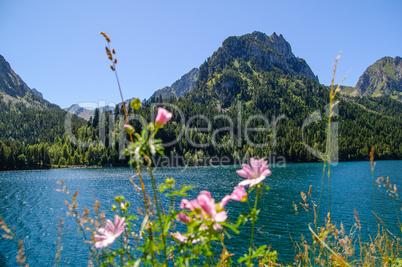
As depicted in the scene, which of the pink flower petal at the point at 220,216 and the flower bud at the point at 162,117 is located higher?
the flower bud at the point at 162,117

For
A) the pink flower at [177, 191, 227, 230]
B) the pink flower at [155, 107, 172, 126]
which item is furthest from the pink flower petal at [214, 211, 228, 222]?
the pink flower at [155, 107, 172, 126]

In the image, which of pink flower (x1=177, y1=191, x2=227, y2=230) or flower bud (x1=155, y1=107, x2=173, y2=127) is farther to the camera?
flower bud (x1=155, y1=107, x2=173, y2=127)

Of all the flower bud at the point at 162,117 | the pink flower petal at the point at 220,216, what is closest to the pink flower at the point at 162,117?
the flower bud at the point at 162,117

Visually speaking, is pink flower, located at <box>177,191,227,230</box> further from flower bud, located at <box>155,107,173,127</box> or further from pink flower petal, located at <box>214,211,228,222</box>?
flower bud, located at <box>155,107,173,127</box>

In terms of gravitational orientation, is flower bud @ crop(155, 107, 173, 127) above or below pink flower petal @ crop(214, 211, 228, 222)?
above

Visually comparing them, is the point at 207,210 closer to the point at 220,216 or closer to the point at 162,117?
the point at 220,216

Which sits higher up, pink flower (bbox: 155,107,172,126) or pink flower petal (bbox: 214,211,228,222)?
pink flower (bbox: 155,107,172,126)

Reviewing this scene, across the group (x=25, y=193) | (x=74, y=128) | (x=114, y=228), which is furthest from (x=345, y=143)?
(x=74, y=128)

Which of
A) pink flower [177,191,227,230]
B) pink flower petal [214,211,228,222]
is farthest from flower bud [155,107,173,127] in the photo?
pink flower petal [214,211,228,222]

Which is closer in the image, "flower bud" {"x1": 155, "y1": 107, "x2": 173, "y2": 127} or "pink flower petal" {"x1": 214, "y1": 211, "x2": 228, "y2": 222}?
"pink flower petal" {"x1": 214, "y1": 211, "x2": 228, "y2": 222}

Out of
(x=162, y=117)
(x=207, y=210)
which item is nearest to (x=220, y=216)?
(x=207, y=210)

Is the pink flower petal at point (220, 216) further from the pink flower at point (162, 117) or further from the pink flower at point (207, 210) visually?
the pink flower at point (162, 117)

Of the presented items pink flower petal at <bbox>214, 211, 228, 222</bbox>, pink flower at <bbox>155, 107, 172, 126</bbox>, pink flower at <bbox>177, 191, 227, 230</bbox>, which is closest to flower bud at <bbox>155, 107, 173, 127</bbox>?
pink flower at <bbox>155, 107, 172, 126</bbox>

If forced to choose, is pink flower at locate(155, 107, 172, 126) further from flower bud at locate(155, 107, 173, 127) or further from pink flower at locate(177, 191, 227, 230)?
pink flower at locate(177, 191, 227, 230)
